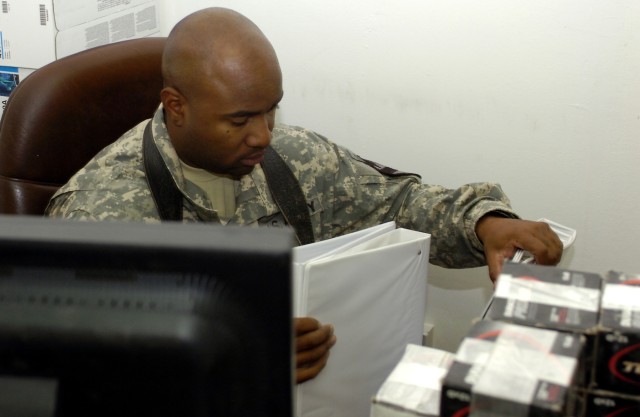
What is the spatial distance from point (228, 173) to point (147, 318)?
37.6 inches

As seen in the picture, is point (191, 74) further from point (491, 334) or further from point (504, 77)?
point (491, 334)

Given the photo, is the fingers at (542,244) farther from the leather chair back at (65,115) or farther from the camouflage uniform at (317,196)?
the leather chair back at (65,115)

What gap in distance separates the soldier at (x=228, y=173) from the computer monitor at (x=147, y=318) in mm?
741

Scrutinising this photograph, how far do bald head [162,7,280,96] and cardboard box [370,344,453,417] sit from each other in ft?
2.15

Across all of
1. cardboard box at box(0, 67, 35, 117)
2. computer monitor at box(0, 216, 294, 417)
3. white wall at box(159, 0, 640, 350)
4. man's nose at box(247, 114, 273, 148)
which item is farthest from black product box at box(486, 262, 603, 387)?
cardboard box at box(0, 67, 35, 117)

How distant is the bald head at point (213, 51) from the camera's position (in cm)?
123

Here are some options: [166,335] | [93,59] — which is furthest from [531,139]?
[166,335]

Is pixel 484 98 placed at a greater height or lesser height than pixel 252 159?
greater

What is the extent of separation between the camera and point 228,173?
138 cm

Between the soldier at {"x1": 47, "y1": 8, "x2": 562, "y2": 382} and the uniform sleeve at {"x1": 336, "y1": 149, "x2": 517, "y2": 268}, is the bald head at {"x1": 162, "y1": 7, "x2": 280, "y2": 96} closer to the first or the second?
the soldier at {"x1": 47, "y1": 8, "x2": 562, "y2": 382}

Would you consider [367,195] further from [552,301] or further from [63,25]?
[63,25]

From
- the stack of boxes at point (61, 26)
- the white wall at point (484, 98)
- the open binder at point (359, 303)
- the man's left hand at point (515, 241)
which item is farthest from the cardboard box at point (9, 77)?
the man's left hand at point (515, 241)

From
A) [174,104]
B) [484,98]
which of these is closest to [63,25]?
[174,104]

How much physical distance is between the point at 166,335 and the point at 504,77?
1261 millimetres
